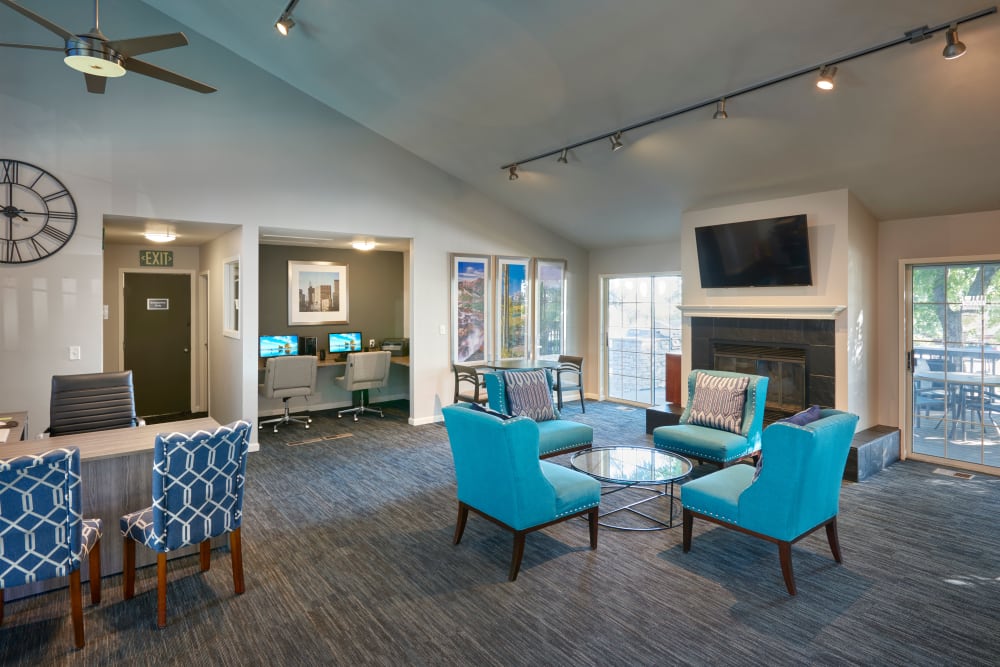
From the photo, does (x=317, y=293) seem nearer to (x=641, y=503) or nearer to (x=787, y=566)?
(x=641, y=503)

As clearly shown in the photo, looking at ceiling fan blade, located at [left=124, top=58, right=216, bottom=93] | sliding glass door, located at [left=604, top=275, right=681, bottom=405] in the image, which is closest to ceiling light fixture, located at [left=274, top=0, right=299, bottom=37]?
ceiling fan blade, located at [left=124, top=58, right=216, bottom=93]

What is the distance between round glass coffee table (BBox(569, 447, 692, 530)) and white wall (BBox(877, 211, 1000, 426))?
288 centimetres

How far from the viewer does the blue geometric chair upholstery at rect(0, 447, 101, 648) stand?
2287mm

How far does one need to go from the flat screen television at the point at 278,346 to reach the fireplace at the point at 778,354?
5.15 metres

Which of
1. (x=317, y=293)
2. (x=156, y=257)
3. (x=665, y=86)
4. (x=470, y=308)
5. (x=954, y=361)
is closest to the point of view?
(x=665, y=86)

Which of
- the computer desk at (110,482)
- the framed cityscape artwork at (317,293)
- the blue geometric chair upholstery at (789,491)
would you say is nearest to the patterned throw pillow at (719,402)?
the blue geometric chair upholstery at (789,491)

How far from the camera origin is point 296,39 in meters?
4.96

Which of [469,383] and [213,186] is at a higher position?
Answer: [213,186]

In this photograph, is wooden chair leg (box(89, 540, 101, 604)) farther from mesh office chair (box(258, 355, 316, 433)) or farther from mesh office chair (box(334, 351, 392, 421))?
mesh office chair (box(334, 351, 392, 421))

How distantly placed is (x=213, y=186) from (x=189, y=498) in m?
3.94

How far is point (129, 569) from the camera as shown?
9.44ft

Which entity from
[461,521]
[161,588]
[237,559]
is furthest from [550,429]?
[161,588]

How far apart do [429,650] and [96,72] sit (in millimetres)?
3278

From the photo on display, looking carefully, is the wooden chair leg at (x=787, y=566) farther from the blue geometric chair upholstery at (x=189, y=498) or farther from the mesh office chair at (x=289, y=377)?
the mesh office chair at (x=289, y=377)
